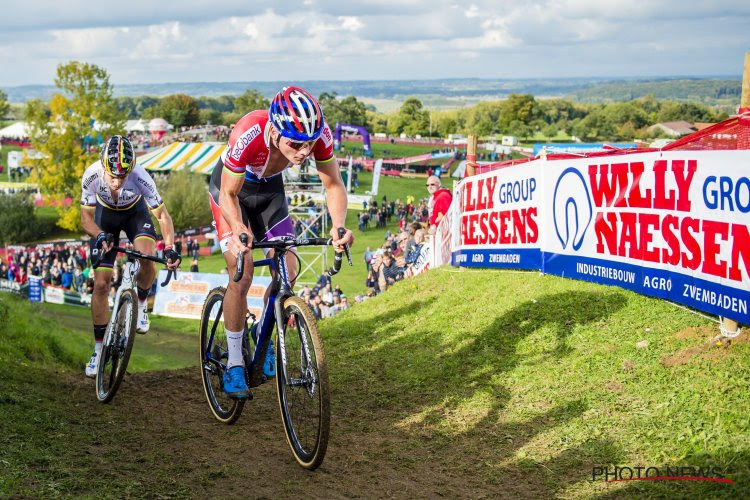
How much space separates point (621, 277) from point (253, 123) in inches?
196

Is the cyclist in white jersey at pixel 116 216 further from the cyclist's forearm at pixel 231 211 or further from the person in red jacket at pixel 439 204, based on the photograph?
the person in red jacket at pixel 439 204

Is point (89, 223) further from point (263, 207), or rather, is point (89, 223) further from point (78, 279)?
point (78, 279)

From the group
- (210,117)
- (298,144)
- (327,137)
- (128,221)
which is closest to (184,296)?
(128,221)

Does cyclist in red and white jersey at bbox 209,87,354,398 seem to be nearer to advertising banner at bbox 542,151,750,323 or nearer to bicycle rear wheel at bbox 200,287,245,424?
bicycle rear wheel at bbox 200,287,245,424

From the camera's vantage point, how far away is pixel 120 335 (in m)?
7.93

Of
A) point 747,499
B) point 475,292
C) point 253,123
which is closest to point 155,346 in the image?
point 475,292

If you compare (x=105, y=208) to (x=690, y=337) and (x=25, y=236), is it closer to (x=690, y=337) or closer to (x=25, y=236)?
(x=690, y=337)

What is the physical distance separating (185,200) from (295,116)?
52.5 metres

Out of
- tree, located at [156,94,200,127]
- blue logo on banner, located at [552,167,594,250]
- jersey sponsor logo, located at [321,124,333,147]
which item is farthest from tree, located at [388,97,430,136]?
jersey sponsor logo, located at [321,124,333,147]

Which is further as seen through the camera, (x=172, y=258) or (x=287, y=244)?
(x=172, y=258)

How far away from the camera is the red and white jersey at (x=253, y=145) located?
5883mm

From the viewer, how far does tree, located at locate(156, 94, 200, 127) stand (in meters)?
144

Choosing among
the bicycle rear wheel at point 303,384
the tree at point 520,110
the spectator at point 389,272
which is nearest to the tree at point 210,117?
the tree at point 520,110

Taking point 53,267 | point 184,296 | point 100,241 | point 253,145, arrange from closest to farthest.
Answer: point 253,145 < point 100,241 < point 184,296 < point 53,267
